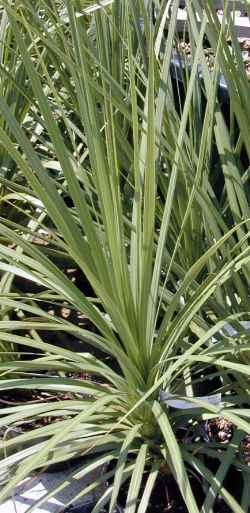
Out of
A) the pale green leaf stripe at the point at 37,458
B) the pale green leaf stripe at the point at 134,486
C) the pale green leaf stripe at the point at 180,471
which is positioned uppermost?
the pale green leaf stripe at the point at 37,458

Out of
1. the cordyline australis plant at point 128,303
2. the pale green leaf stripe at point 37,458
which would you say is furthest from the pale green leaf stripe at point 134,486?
the pale green leaf stripe at point 37,458

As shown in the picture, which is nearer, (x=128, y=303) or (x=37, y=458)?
(x=37, y=458)

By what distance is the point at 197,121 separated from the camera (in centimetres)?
154

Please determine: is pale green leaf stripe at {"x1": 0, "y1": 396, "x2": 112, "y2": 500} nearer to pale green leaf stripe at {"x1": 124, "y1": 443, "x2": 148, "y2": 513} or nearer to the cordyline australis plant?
the cordyline australis plant

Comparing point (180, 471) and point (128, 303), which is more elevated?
point (128, 303)

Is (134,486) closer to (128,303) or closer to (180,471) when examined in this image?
(180,471)

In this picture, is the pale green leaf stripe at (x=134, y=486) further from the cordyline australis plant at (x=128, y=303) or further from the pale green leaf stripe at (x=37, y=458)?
the pale green leaf stripe at (x=37, y=458)

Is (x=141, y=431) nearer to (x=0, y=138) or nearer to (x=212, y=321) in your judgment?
(x=212, y=321)

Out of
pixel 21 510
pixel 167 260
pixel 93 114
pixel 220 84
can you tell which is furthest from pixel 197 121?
pixel 21 510

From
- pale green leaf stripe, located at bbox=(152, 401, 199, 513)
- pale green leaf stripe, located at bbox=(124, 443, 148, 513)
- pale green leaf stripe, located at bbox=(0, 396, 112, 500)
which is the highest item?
pale green leaf stripe, located at bbox=(0, 396, 112, 500)

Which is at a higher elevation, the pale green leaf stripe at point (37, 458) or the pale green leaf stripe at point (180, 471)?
the pale green leaf stripe at point (37, 458)

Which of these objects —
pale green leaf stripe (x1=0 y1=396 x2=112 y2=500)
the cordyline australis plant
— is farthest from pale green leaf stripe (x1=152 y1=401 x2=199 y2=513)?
pale green leaf stripe (x1=0 y1=396 x2=112 y2=500)

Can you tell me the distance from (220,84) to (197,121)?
19cm

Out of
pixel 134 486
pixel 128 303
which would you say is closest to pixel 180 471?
pixel 134 486
